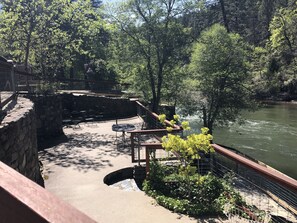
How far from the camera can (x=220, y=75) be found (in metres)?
15.7

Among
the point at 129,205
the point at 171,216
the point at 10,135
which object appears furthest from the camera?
the point at 129,205

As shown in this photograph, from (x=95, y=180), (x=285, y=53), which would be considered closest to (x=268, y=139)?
(x=95, y=180)

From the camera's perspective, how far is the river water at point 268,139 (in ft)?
45.0

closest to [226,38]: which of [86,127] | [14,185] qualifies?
[86,127]

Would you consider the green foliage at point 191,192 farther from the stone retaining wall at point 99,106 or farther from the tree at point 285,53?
the tree at point 285,53

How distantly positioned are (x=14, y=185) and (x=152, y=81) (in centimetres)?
1320

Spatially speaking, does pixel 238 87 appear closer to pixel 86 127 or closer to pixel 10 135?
pixel 86 127

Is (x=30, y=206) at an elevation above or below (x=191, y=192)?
above

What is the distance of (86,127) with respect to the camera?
41.9ft

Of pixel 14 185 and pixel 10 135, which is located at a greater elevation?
pixel 14 185

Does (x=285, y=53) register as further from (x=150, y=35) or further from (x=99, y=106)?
(x=99, y=106)

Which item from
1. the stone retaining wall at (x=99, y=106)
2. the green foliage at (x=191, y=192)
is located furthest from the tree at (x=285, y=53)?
the green foliage at (x=191, y=192)

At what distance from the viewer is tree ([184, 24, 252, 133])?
15.8 meters

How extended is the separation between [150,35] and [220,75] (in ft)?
15.1
